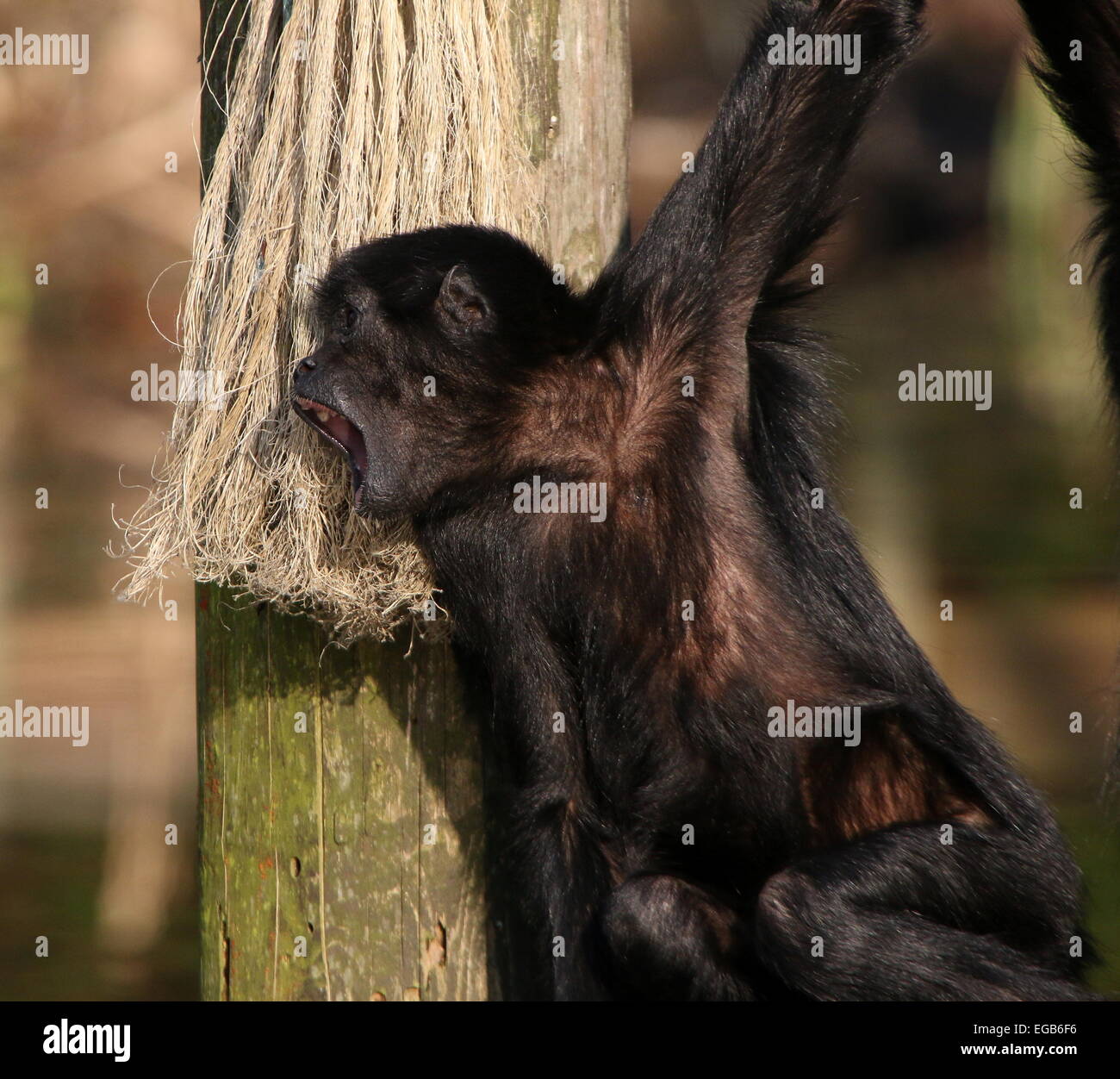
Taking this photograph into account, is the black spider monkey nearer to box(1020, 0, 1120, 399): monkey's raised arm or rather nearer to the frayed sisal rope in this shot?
box(1020, 0, 1120, 399): monkey's raised arm

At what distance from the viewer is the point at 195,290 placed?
3859mm

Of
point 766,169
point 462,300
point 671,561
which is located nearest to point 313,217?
point 462,300

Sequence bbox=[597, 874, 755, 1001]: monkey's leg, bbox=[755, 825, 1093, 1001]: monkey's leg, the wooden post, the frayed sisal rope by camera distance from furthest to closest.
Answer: the wooden post, the frayed sisal rope, bbox=[597, 874, 755, 1001]: monkey's leg, bbox=[755, 825, 1093, 1001]: monkey's leg

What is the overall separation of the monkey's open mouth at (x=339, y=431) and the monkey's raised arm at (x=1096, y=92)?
220 cm

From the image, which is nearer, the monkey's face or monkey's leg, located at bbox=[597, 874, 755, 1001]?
monkey's leg, located at bbox=[597, 874, 755, 1001]

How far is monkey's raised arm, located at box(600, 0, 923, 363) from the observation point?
358cm

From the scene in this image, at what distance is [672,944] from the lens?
3545 mm

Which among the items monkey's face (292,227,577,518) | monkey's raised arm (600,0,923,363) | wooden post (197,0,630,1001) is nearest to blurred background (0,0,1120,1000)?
monkey's raised arm (600,0,923,363)

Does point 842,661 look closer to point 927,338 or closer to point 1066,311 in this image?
point 1066,311

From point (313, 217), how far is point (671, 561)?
1.41 m

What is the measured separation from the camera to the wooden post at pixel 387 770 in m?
3.81

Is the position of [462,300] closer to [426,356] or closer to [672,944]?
[426,356]

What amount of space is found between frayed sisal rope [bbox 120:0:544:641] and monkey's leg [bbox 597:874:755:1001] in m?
1.03

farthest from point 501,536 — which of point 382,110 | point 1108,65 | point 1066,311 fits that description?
point 1066,311
